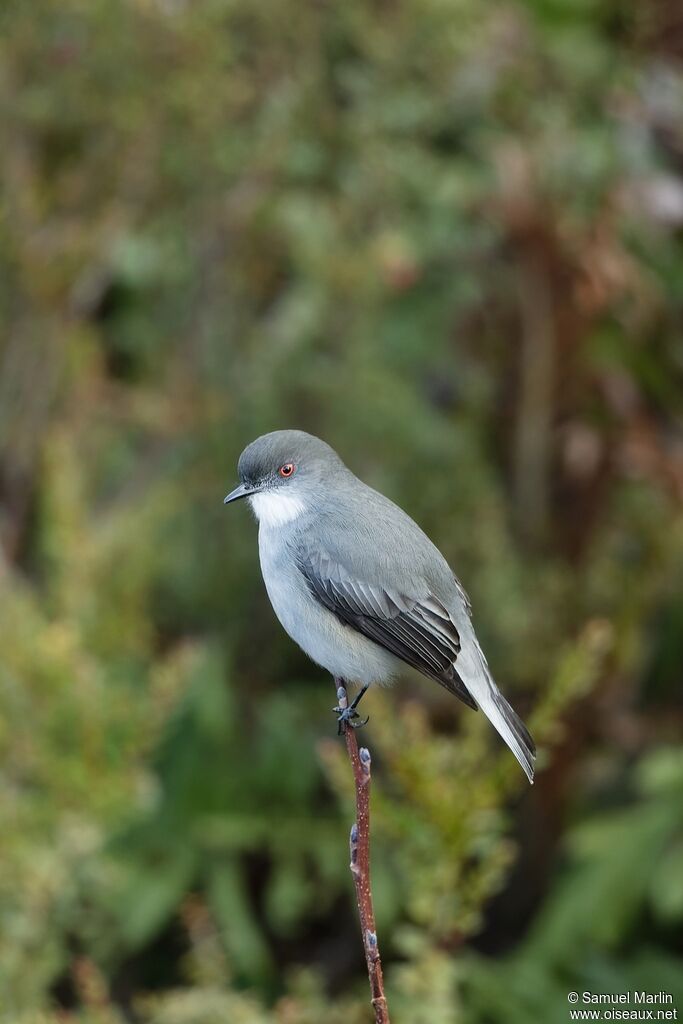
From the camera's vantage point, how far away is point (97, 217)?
4.04 meters

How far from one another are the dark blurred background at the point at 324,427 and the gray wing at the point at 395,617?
1068 millimetres

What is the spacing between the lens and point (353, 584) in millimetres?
1935

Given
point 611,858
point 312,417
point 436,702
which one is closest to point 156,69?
point 312,417

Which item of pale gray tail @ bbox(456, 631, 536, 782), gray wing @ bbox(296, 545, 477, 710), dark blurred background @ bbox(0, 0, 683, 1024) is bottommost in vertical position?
pale gray tail @ bbox(456, 631, 536, 782)

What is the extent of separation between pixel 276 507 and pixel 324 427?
1.88 meters

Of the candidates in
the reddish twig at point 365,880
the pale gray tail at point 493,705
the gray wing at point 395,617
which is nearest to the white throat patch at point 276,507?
the gray wing at point 395,617

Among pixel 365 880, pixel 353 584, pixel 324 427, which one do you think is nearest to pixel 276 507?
pixel 353 584

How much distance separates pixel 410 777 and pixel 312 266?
1958 millimetres

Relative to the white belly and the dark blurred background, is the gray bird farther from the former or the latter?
the dark blurred background

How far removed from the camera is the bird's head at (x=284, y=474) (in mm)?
1977

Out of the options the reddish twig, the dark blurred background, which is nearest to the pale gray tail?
the reddish twig

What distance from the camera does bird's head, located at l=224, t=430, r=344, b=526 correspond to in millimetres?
1977

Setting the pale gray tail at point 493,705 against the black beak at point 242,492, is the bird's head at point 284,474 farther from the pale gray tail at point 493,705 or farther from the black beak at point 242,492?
the pale gray tail at point 493,705

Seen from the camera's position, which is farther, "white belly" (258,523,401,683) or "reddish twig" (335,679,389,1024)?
"white belly" (258,523,401,683)
